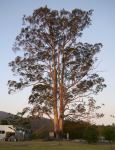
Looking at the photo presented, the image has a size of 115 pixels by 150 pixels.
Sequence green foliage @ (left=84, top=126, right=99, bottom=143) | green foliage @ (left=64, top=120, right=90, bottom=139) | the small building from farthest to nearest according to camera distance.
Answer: the small building
green foliage @ (left=64, top=120, right=90, bottom=139)
green foliage @ (left=84, top=126, right=99, bottom=143)

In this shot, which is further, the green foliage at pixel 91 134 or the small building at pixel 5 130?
the small building at pixel 5 130

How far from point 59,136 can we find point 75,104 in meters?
4.63

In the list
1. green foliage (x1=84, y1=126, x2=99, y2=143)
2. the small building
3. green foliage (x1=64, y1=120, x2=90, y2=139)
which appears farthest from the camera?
the small building

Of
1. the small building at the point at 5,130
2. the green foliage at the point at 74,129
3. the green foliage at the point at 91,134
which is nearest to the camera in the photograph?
the green foliage at the point at 91,134

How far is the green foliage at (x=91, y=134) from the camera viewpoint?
3650 centimetres

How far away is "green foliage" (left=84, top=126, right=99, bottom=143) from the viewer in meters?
36.5

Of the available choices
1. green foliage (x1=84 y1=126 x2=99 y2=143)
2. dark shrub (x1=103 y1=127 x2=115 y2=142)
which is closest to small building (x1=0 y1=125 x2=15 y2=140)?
green foliage (x1=84 y1=126 x2=99 y2=143)

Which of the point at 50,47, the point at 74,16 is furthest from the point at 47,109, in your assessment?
the point at 74,16

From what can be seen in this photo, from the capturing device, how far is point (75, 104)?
147ft

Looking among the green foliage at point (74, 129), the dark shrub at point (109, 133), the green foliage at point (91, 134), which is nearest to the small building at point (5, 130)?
the green foliage at point (74, 129)

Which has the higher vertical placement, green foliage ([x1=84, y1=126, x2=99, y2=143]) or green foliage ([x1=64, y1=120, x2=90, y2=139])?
green foliage ([x1=64, y1=120, x2=90, y2=139])

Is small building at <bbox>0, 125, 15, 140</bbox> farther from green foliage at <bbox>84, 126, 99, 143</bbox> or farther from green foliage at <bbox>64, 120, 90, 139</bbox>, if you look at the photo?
green foliage at <bbox>84, 126, 99, 143</bbox>

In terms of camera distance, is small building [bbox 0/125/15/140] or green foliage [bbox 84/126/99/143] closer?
green foliage [bbox 84/126/99/143]

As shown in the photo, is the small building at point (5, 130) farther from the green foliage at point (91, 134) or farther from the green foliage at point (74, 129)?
the green foliage at point (91, 134)
